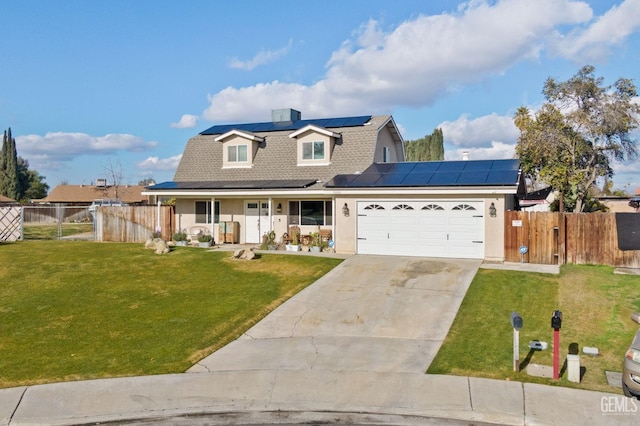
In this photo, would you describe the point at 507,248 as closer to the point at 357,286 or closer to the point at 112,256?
the point at 357,286

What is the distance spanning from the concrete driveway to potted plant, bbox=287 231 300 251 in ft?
14.2

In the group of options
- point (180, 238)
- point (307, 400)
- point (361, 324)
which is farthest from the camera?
point (180, 238)

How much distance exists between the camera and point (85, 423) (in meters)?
6.96

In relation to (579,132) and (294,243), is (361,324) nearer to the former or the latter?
(294,243)

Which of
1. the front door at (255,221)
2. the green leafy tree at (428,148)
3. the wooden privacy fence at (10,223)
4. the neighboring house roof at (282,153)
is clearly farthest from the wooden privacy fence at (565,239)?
the green leafy tree at (428,148)

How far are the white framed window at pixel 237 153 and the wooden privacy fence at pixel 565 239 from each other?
13475mm

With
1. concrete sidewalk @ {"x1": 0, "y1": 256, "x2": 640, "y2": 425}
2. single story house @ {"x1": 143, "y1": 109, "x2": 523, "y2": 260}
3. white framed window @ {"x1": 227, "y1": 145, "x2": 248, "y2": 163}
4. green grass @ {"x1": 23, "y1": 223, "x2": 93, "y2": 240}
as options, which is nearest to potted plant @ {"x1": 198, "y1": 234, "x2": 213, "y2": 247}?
single story house @ {"x1": 143, "y1": 109, "x2": 523, "y2": 260}

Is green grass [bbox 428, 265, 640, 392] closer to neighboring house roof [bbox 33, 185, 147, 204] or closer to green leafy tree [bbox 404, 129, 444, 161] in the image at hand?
green leafy tree [bbox 404, 129, 444, 161]

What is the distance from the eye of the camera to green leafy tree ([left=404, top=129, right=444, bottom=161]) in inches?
2055

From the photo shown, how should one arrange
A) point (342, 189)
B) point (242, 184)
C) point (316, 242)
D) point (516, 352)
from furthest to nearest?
1. point (242, 184)
2. point (316, 242)
3. point (342, 189)
4. point (516, 352)

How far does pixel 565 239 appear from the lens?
53.7 feet

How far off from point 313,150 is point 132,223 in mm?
10241

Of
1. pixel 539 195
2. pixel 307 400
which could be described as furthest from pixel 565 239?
pixel 539 195

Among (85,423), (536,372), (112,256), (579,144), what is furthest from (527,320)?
(579,144)
